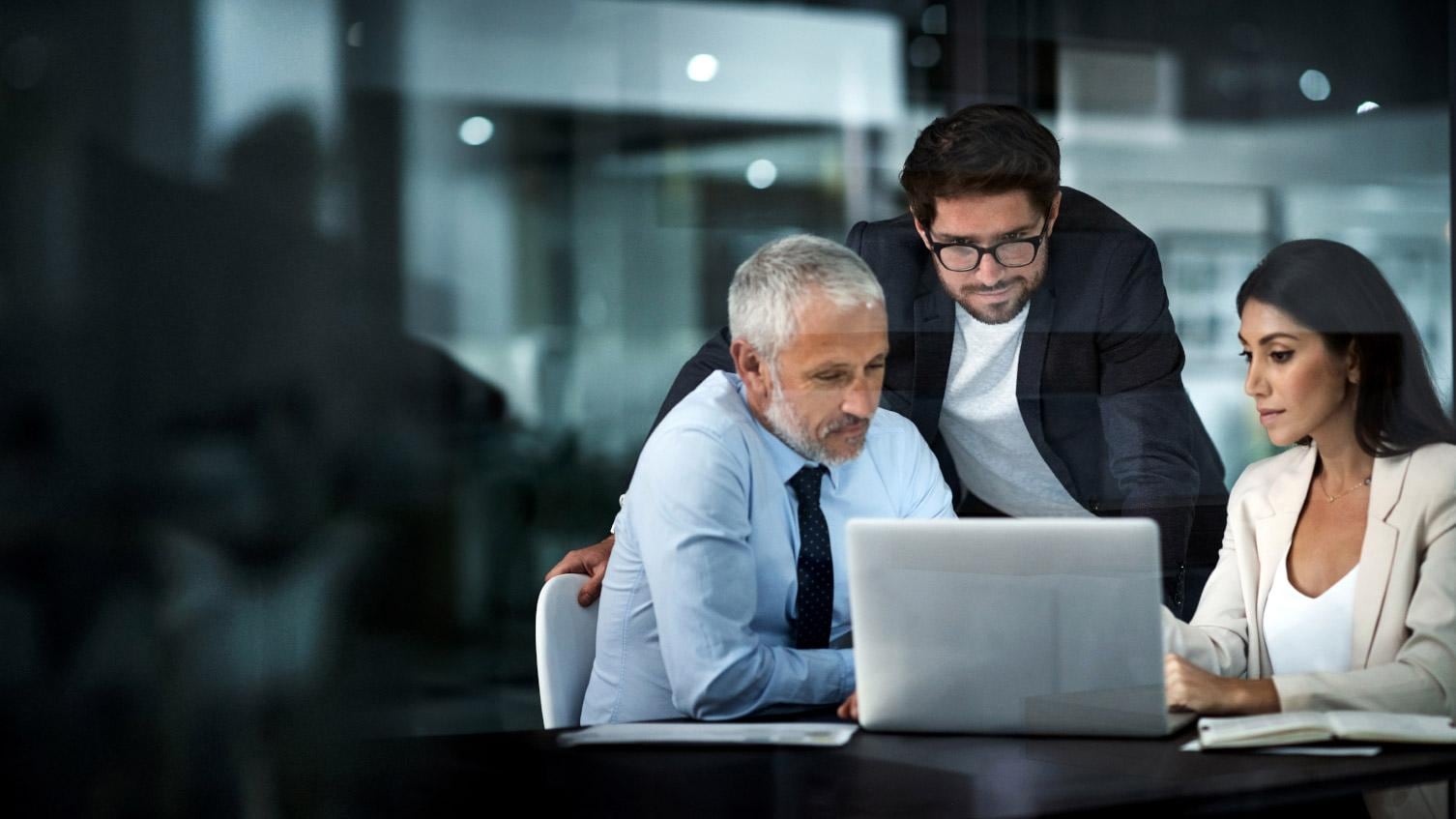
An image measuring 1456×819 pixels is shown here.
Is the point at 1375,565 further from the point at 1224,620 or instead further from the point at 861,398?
the point at 861,398

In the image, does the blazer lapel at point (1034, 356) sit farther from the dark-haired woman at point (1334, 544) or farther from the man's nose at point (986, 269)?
the dark-haired woman at point (1334, 544)

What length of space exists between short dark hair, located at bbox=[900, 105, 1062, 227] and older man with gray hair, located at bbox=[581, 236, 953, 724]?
253mm

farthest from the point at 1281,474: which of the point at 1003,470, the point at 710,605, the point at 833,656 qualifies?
the point at 710,605

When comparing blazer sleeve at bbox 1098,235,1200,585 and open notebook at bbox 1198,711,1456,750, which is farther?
blazer sleeve at bbox 1098,235,1200,585

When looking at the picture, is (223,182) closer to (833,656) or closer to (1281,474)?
(833,656)

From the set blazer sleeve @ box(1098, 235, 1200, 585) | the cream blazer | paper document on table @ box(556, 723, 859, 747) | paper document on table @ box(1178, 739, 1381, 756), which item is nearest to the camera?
paper document on table @ box(1178, 739, 1381, 756)

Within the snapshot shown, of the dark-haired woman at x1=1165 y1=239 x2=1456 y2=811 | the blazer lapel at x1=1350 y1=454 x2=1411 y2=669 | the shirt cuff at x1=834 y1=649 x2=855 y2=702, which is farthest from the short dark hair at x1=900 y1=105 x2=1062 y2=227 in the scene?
the shirt cuff at x1=834 y1=649 x2=855 y2=702

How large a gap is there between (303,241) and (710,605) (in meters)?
1.09

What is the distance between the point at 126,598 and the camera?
95.2 inches

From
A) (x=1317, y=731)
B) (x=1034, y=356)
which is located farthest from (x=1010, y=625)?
(x=1034, y=356)

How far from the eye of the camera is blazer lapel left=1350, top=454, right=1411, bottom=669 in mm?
2082

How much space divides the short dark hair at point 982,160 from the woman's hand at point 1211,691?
985 mm

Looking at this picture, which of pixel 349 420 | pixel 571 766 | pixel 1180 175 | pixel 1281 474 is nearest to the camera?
pixel 571 766

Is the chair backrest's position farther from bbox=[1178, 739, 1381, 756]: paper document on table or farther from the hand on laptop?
bbox=[1178, 739, 1381, 756]: paper document on table
